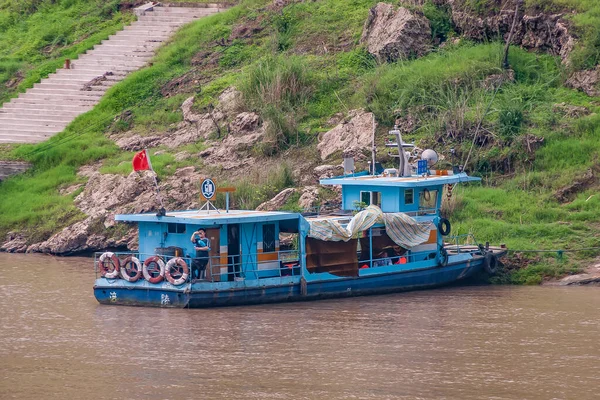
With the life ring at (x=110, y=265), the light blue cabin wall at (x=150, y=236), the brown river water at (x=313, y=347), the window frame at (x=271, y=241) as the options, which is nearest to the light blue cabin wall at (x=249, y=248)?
the window frame at (x=271, y=241)

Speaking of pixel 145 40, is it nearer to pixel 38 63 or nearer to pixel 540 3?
pixel 38 63

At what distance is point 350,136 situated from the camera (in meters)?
30.4

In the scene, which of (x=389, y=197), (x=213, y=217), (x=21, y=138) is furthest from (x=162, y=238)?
(x=21, y=138)

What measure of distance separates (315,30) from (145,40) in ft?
19.8

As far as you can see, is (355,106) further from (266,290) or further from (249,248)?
(266,290)

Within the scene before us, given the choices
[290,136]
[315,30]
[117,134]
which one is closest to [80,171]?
[117,134]

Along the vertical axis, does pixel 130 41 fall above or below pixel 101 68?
above

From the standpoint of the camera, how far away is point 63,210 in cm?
3052

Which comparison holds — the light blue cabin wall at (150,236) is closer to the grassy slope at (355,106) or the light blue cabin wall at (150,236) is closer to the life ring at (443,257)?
the grassy slope at (355,106)

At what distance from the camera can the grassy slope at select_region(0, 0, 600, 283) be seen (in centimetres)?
2698

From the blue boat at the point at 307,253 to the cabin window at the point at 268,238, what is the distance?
0.02m

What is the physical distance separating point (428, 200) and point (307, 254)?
3513 mm

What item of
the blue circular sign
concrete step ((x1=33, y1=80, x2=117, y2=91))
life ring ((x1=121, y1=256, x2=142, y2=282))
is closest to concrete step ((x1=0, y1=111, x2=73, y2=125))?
concrete step ((x1=33, y1=80, x2=117, y2=91))

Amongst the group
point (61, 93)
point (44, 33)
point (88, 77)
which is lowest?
point (61, 93)
